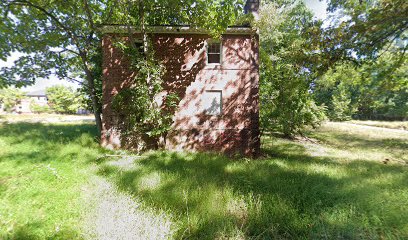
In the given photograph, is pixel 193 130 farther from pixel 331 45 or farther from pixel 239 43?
pixel 331 45

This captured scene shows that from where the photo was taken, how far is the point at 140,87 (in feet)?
32.1

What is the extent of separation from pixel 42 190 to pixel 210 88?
28.1ft

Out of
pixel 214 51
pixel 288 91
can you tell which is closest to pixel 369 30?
pixel 288 91

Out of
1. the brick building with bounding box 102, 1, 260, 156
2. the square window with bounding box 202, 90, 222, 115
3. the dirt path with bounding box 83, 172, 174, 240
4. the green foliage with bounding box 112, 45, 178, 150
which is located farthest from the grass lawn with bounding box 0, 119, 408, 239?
the square window with bounding box 202, 90, 222, 115

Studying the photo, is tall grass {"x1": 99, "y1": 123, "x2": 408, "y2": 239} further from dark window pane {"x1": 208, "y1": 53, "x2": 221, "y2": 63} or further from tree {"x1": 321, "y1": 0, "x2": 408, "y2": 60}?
dark window pane {"x1": 208, "y1": 53, "x2": 221, "y2": 63}

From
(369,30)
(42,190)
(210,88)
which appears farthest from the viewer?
(210,88)

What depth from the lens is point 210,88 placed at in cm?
1145

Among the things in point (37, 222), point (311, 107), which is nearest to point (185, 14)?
point (37, 222)

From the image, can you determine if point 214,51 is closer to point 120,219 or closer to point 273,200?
point 273,200

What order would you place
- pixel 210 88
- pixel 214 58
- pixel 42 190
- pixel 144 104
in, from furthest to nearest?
pixel 214 58 < pixel 210 88 < pixel 144 104 < pixel 42 190

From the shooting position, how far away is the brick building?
11.2m

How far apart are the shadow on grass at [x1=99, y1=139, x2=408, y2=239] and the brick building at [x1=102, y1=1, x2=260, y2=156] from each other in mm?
4265

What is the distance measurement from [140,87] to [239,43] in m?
6.01

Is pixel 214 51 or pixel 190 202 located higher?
pixel 214 51
